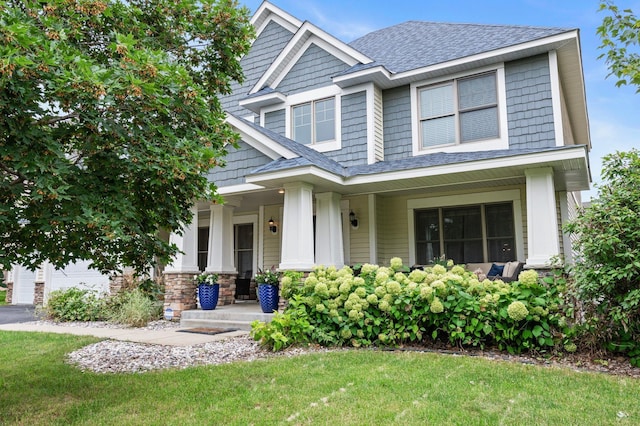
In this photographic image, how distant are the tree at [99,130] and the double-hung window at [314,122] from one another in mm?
5736

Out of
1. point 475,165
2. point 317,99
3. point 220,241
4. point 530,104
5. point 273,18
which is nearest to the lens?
point 475,165

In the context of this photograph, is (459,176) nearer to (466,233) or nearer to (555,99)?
(466,233)

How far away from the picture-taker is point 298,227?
8.21 m

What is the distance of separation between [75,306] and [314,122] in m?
6.91

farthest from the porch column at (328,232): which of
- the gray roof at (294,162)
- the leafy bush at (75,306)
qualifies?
the leafy bush at (75,306)

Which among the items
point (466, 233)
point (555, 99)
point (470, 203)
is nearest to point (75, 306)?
point (466, 233)

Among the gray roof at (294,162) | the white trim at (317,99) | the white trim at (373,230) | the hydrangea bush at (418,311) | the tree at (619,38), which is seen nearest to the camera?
the tree at (619,38)

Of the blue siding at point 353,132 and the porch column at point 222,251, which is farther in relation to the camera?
the porch column at point 222,251

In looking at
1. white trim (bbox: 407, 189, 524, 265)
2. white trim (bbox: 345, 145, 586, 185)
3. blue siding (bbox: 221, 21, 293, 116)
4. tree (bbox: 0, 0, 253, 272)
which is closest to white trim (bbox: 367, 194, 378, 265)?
white trim (bbox: 407, 189, 524, 265)

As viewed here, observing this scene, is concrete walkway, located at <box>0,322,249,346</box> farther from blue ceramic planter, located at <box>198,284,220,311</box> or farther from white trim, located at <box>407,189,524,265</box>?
white trim, located at <box>407,189,524,265</box>

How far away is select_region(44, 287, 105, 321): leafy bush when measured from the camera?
10.4m

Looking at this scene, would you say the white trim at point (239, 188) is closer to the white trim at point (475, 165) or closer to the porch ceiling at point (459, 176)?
the porch ceiling at point (459, 176)

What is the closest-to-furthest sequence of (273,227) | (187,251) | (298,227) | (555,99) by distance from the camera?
1. (298,227)
2. (555,99)
3. (187,251)
4. (273,227)

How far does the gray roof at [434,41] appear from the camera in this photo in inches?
356
